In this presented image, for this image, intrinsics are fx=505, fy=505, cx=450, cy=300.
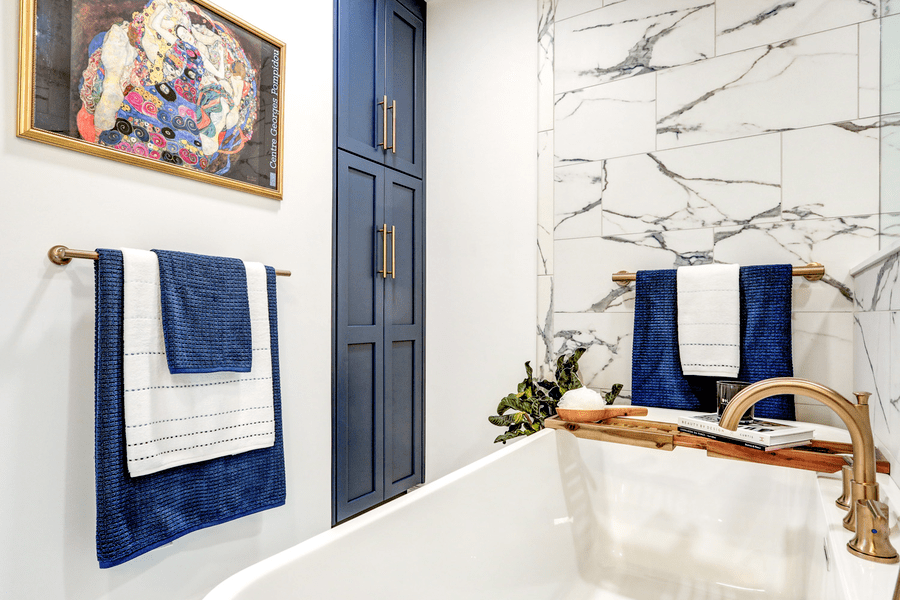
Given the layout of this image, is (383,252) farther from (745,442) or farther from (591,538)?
(745,442)

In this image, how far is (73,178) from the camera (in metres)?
1.27

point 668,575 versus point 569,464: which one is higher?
point 569,464

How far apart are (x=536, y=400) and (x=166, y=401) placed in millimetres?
1290

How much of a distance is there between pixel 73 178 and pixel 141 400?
585 mm

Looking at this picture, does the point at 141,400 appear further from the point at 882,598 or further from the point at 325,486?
the point at 882,598

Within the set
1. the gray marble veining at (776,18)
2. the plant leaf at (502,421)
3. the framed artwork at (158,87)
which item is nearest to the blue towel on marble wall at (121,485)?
the framed artwork at (158,87)

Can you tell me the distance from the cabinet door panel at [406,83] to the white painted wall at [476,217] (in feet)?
0.21

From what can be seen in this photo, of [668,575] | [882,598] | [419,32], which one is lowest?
[668,575]

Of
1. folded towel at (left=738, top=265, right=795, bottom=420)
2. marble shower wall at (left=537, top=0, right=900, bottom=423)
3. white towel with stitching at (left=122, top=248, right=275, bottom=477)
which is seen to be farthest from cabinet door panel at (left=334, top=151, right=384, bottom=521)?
folded towel at (left=738, top=265, right=795, bottom=420)

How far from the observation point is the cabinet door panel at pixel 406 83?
7.68 ft

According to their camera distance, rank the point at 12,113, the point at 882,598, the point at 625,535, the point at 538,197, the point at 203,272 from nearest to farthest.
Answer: the point at 882,598
the point at 12,113
the point at 203,272
the point at 625,535
the point at 538,197

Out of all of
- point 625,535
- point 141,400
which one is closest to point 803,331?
point 625,535

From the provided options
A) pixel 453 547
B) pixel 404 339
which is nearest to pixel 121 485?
pixel 453 547

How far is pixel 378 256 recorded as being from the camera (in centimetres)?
224
